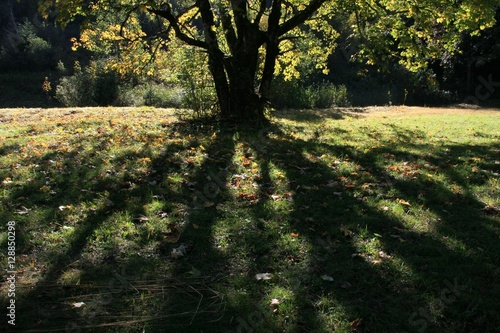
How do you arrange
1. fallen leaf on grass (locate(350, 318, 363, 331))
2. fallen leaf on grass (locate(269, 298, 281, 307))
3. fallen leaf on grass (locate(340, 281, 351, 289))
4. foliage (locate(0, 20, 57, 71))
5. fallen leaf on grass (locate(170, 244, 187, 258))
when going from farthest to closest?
foliage (locate(0, 20, 57, 71))
fallen leaf on grass (locate(170, 244, 187, 258))
fallen leaf on grass (locate(340, 281, 351, 289))
fallen leaf on grass (locate(269, 298, 281, 307))
fallen leaf on grass (locate(350, 318, 363, 331))

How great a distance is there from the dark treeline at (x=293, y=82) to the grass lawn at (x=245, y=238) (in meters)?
5.00

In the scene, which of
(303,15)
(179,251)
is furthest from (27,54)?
(179,251)

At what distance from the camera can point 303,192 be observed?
17.7 feet

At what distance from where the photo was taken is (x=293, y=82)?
19219 millimetres

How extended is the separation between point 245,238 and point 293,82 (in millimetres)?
15924

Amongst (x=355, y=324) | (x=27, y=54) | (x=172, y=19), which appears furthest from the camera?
(x=27, y=54)

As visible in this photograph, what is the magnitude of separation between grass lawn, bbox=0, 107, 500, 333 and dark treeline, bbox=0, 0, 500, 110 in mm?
4995

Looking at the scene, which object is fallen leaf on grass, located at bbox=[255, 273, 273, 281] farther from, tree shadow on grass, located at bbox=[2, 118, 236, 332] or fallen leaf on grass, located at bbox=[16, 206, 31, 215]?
fallen leaf on grass, located at bbox=[16, 206, 31, 215]

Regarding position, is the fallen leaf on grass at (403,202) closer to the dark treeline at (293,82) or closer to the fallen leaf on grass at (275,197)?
the fallen leaf on grass at (275,197)

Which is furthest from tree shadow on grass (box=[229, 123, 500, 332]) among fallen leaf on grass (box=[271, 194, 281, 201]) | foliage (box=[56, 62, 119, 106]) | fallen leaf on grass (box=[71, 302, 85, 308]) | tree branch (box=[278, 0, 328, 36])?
foliage (box=[56, 62, 119, 106])

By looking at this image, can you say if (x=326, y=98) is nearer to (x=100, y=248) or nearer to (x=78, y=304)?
(x=100, y=248)

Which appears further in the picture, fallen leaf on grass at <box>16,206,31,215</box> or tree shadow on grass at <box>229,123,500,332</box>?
fallen leaf on grass at <box>16,206,31,215</box>

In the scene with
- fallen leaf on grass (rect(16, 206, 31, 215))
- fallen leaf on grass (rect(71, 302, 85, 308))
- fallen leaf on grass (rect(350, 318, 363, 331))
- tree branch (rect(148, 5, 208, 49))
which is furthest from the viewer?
tree branch (rect(148, 5, 208, 49))

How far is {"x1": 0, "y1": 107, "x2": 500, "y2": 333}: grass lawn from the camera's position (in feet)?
10.4
